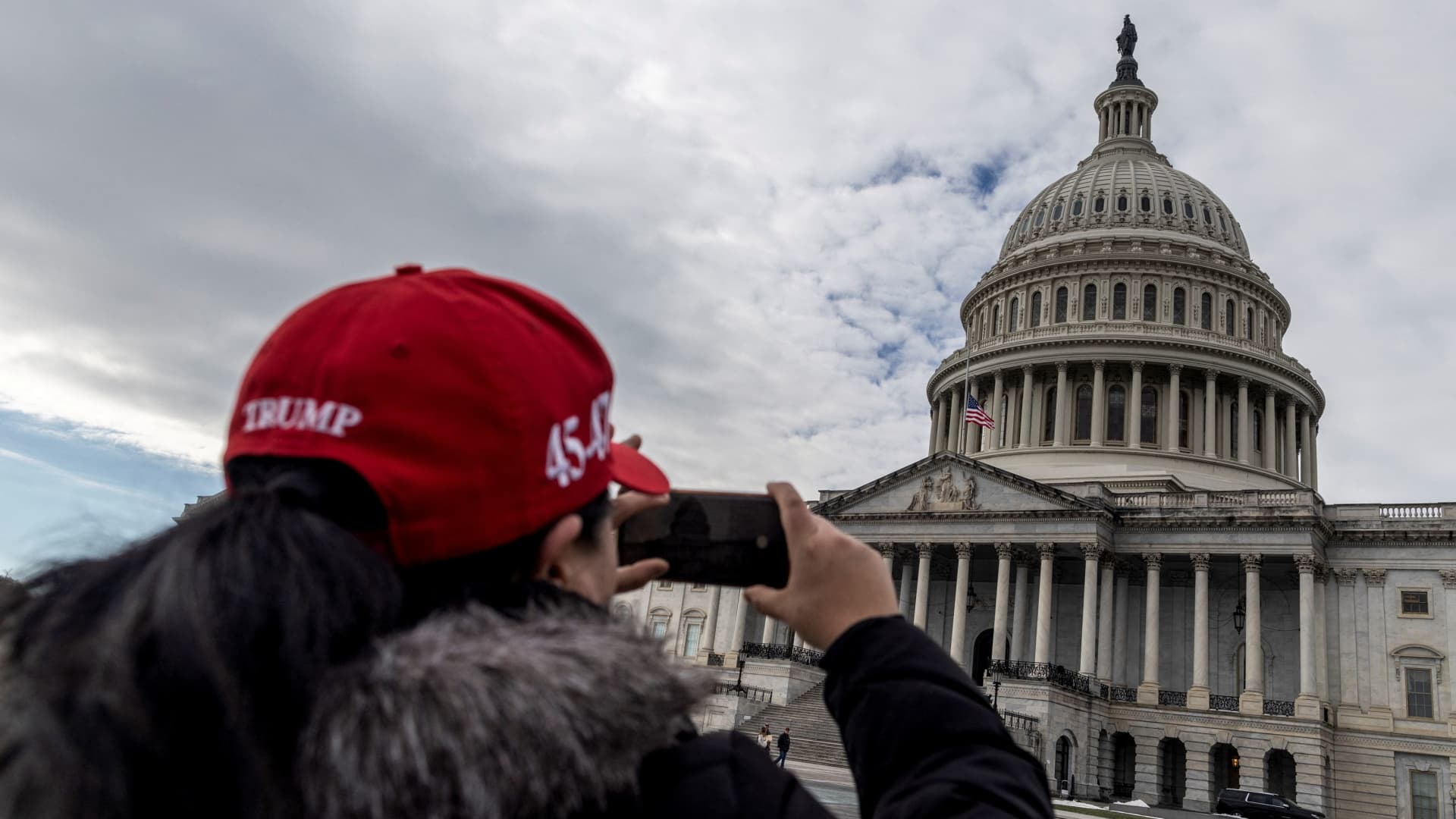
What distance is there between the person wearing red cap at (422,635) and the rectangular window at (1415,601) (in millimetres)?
53049

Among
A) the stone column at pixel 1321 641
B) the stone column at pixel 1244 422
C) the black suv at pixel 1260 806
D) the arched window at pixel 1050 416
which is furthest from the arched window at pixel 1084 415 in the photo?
the black suv at pixel 1260 806

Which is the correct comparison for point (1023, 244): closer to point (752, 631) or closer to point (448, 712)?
point (752, 631)

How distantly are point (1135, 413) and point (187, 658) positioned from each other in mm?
65859

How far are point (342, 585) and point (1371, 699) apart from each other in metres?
53.4

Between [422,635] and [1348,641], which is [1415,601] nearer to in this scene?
[1348,641]

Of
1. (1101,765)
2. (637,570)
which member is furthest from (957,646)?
(637,570)

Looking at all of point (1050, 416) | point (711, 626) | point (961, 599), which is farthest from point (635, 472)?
point (1050, 416)

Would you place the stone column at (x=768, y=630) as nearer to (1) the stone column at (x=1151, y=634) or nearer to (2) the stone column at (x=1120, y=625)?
(2) the stone column at (x=1120, y=625)

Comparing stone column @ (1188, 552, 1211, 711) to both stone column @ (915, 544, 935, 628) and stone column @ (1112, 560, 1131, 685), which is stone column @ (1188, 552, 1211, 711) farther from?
stone column @ (915, 544, 935, 628)

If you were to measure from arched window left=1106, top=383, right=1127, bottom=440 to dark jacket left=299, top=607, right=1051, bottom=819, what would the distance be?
2563 inches

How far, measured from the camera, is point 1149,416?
209 feet

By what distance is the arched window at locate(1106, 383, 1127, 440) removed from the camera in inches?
2496

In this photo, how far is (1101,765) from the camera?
46062 mm

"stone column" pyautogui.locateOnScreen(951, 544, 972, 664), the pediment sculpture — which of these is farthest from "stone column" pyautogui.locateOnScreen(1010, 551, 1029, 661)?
the pediment sculpture
